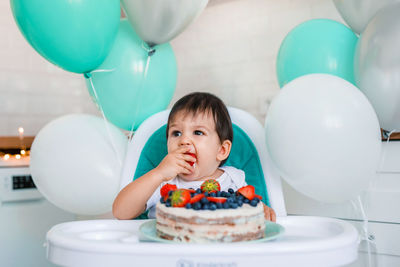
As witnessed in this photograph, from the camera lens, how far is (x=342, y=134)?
3.72 feet

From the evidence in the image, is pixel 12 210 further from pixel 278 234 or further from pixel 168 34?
pixel 278 234

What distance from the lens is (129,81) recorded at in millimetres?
1591

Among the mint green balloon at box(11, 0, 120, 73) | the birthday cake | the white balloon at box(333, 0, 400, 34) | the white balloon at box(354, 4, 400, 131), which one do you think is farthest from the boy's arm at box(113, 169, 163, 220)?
the white balloon at box(333, 0, 400, 34)

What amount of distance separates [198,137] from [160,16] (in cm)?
44

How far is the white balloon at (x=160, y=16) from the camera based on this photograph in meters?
1.42

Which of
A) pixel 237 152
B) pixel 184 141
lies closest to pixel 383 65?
pixel 237 152

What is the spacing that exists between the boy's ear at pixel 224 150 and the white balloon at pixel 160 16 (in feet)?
1.46

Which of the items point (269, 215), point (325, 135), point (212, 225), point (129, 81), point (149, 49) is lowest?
point (269, 215)

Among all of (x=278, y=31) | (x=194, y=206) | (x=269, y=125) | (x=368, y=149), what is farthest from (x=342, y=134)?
(x=278, y=31)

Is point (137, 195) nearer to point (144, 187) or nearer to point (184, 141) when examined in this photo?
point (144, 187)

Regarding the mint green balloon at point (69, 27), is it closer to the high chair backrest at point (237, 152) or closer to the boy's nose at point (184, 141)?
the high chair backrest at point (237, 152)

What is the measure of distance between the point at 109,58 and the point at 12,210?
0.90 m

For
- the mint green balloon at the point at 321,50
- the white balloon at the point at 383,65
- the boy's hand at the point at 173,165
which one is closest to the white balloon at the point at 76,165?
the boy's hand at the point at 173,165

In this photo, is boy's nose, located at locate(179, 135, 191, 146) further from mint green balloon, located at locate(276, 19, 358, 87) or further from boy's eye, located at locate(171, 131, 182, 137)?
mint green balloon, located at locate(276, 19, 358, 87)
